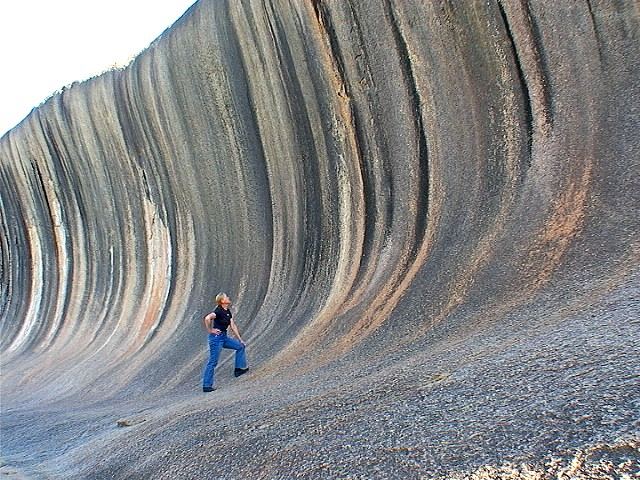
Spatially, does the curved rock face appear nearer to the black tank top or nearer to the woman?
the woman

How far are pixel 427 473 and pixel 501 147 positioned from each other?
325 cm

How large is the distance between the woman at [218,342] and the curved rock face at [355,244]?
0.48 ft

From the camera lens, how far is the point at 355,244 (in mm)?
5648

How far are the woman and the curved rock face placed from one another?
147 millimetres

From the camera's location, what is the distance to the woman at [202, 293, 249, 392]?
15.8ft

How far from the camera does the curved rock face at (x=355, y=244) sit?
8.30ft

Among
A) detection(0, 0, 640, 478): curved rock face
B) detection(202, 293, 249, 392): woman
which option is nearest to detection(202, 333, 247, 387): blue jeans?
detection(202, 293, 249, 392): woman

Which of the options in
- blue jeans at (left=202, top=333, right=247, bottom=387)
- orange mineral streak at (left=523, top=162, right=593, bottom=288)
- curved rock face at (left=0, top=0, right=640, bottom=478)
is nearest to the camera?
curved rock face at (left=0, top=0, right=640, bottom=478)

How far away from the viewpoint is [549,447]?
1885 mm

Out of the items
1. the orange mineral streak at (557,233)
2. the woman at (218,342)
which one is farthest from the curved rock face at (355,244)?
the woman at (218,342)

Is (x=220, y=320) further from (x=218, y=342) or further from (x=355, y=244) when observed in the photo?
(x=355, y=244)

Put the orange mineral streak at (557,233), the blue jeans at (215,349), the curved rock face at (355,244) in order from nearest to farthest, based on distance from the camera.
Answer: the curved rock face at (355,244)
the orange mineral streak at (557,233)
the blue jeans at (215,349)

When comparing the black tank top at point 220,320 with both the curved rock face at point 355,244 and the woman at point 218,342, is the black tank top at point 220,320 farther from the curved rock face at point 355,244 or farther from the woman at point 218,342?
the curved rock face at point 355,244

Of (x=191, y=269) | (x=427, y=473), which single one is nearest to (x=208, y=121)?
(x=191, y=269)
